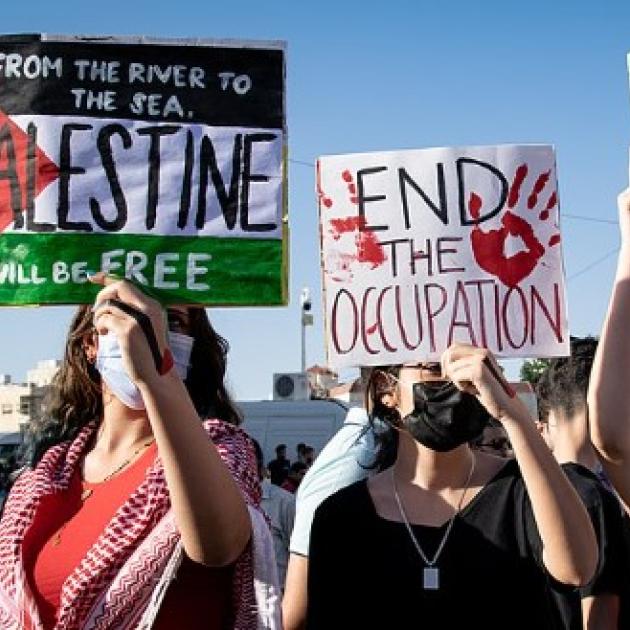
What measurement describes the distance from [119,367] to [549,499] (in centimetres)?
95

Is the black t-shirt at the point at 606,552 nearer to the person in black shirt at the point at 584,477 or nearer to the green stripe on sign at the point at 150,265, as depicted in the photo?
the person in black shirt at the point at 584,477

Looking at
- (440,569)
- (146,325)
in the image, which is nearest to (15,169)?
(146,325)

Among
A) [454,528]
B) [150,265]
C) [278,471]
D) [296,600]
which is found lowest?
[278,471]

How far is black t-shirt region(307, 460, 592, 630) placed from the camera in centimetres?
283

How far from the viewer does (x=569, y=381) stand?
3.97 meters

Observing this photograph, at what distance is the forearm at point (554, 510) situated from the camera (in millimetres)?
2732

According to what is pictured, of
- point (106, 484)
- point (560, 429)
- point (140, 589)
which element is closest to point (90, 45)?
point (106, 484)

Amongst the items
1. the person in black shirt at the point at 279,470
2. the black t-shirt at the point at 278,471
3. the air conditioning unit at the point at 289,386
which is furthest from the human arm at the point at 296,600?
the air conditioning unit at the point at 289,386

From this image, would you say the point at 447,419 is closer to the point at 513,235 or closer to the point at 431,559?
the point at 431,559

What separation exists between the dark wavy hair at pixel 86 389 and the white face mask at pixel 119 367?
3.9 inches

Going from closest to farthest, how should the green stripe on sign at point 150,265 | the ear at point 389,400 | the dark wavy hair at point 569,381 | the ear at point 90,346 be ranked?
the ear at point 90,346
the green stripe on sign at point 150,265
the ear at point 389,400
the dark wavy hair at point 569,381

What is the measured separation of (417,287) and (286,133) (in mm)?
521

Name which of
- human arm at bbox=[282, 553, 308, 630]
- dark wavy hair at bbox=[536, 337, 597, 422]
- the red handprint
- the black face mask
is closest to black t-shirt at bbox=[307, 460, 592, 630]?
the black face mask

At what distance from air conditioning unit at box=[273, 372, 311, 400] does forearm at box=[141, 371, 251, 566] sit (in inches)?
643
